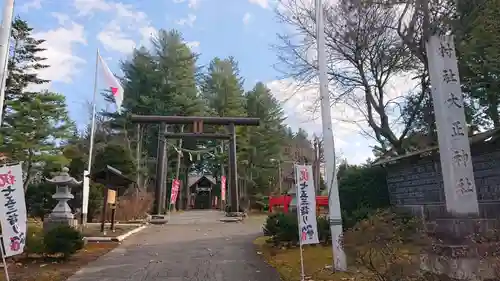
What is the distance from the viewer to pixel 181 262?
10.3 m

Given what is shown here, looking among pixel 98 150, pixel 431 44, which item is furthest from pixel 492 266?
pixel 98 150

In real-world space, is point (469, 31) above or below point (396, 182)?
above

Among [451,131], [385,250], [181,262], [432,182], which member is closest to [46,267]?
[181,262]

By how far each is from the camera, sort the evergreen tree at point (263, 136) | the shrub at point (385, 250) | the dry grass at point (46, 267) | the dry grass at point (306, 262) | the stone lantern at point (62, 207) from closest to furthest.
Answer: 1. the shrub at point (385, 250)
2. the dry grass at point (306, 262)
3. the dry grass at point (46, 267)
4. the stone lantern at point (62, 207)
5. the evergreen tree at point (263, 136)

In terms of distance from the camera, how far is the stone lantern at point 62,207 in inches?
541

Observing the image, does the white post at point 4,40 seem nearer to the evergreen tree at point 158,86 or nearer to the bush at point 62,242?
the bush at point 62,242

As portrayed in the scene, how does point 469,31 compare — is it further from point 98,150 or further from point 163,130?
point 98,150

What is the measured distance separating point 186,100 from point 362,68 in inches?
997

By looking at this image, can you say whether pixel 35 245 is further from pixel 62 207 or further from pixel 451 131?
pixel 451 131

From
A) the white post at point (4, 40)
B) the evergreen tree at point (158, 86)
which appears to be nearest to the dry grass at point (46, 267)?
the white post at point (4, 40)

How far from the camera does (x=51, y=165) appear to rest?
880 inches

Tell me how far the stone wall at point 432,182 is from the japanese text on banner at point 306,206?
178 inches

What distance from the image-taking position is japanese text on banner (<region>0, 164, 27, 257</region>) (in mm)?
7363

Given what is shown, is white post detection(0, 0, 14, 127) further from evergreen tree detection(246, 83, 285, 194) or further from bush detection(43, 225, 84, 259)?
evergreen tree detection(246, 83, 285, 194)
